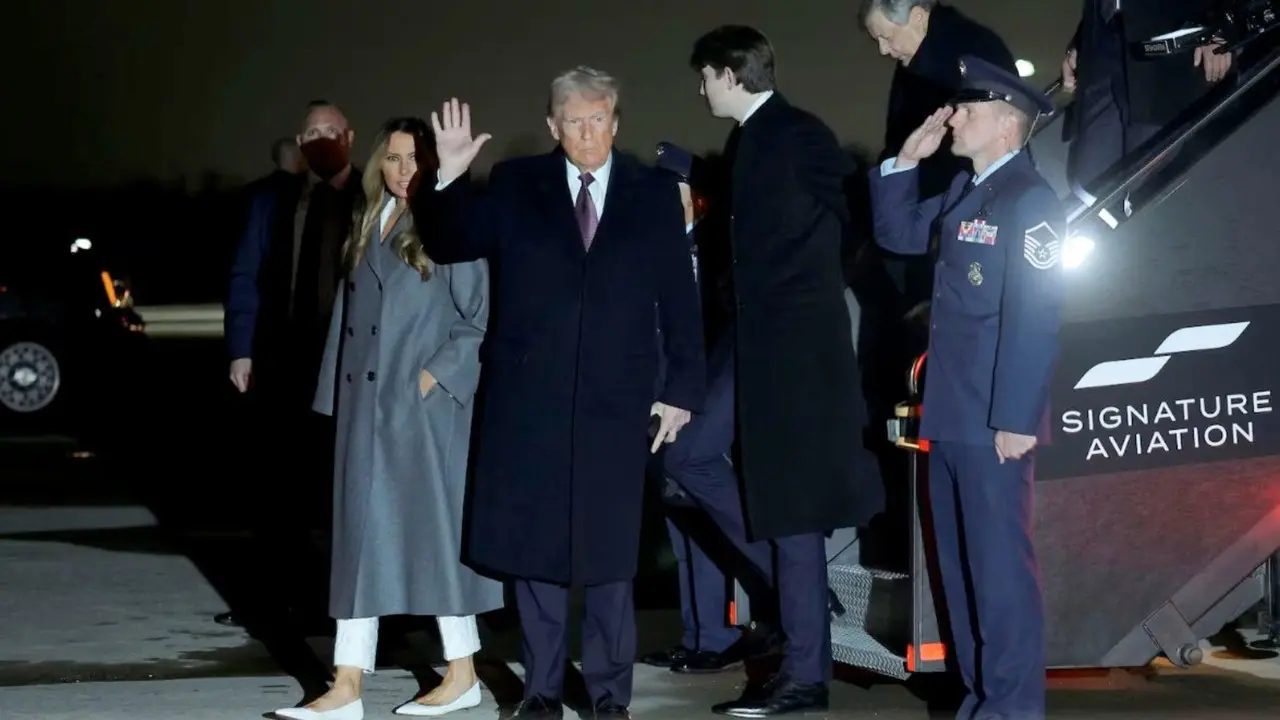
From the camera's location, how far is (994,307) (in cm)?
560

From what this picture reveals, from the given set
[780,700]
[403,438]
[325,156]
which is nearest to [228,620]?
[325,156]

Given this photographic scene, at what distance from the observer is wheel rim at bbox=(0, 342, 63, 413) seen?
16.2 meters

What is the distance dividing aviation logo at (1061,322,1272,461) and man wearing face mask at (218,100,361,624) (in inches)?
119

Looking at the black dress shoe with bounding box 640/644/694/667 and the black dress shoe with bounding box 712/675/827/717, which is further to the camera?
the black dress shoe with bounding box 640/644/694/667

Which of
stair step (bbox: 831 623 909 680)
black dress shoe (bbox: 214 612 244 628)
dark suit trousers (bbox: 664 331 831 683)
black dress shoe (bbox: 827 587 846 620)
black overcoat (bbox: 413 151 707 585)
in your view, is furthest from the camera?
black dress shoe (bbox: 214 612 244 628)

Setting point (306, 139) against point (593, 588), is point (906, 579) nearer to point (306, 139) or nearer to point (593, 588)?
point (593, 588)

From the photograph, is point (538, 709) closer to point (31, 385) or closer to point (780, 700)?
point (780, 700)

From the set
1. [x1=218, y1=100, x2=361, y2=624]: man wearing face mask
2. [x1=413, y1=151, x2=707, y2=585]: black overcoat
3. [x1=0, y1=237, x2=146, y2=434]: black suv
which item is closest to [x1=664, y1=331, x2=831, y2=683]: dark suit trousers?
[x1=413, y1=151, x2=707, y2=585]: black overcoat

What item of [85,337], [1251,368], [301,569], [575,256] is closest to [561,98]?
[575,256]

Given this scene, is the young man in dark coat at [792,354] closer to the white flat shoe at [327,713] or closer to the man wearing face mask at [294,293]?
the white flat shoe at [327,713]

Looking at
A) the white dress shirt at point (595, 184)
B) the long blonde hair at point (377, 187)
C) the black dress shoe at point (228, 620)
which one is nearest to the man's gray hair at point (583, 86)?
the white dress shirt at point (595, 184)

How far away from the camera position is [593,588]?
19.6 feet

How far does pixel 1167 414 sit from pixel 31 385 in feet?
39.9

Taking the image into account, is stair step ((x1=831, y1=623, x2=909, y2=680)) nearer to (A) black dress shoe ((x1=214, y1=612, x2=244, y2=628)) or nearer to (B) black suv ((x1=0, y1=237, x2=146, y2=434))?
(A) black dress shoe ((x1=214, y1=612, x2=244, y2=628))
